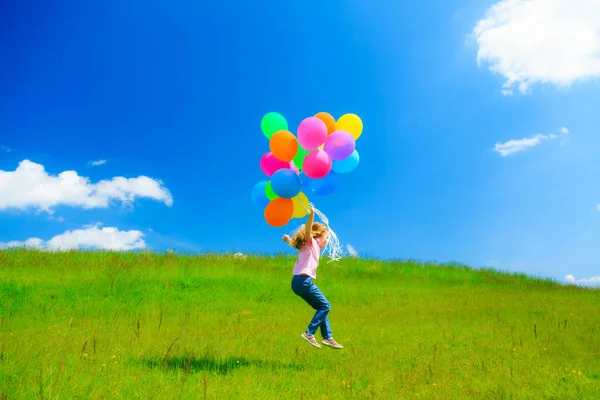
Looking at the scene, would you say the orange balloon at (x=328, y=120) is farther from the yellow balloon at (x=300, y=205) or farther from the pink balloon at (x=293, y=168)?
the yellow balloon at (x=300, y=205)

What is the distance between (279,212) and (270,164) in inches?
36.5

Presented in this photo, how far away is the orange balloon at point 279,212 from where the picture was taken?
8.11 metres

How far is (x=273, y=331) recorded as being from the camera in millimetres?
10664

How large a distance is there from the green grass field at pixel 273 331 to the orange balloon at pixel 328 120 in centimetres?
363

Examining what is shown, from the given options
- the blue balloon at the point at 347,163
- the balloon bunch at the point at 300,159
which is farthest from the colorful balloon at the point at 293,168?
the blue balloon at the point at 347,163

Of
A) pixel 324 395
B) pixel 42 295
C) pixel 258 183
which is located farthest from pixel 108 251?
pixel 324 395

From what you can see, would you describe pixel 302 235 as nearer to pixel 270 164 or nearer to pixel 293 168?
pixel 293 168

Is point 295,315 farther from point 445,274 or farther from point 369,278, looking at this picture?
point 445,274

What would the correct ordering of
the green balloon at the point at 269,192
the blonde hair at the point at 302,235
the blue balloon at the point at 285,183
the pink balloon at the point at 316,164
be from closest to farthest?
the blue balloon at the point at 285,183 < the pink balloon at the point at 316,164 < the blonde hair at the point at 302,235 < the green balloon at the point at 269,192

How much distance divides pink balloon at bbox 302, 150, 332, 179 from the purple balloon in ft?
0.84

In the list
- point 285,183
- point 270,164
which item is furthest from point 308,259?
point 270,164

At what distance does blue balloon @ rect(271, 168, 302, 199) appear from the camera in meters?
7.80

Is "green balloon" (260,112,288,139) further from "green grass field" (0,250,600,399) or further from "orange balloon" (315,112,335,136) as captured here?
"green grass field" (0,250,600,399)

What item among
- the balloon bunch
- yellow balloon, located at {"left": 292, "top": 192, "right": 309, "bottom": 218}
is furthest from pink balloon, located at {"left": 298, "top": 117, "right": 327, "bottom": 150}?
yellow balloon, located at {"left": 292, "top": 192, "right": 309, "bottom": 218}
